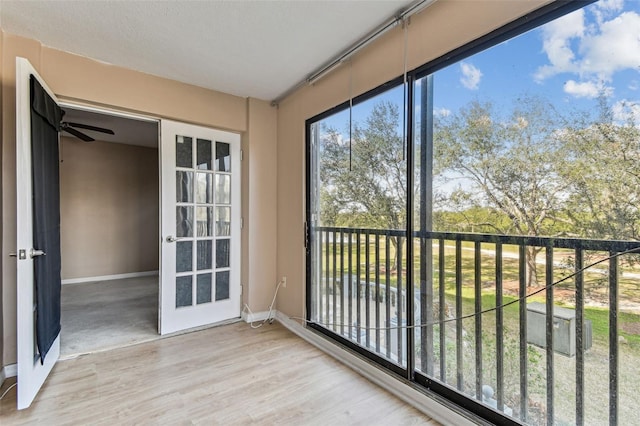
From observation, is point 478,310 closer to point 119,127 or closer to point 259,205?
point 259,205

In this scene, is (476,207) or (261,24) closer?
(476,207)

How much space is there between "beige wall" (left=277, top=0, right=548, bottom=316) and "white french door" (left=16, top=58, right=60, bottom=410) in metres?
2.03

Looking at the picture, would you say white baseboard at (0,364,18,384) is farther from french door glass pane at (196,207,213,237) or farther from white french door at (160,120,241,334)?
french door glass pane at (196,207,213,237)

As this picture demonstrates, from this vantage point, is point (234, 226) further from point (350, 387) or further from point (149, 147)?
point (149, 147)

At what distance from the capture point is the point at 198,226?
3.18 metres

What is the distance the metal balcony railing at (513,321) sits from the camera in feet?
4.27

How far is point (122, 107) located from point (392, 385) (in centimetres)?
321

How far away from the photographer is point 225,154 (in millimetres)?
3383

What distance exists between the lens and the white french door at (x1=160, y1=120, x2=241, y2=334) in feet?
9.82

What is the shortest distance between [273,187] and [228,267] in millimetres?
1052

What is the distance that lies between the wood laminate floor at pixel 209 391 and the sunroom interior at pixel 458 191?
0.14m

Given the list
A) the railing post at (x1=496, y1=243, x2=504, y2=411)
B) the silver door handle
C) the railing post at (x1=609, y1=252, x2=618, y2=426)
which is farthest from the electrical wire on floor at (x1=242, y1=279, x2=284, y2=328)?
the railing post at (x1=609, y1=252, x2=618, y2=426)

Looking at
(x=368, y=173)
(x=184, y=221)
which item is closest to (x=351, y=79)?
(x=368, y=173)

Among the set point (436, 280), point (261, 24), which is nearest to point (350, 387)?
point (436, 280)
